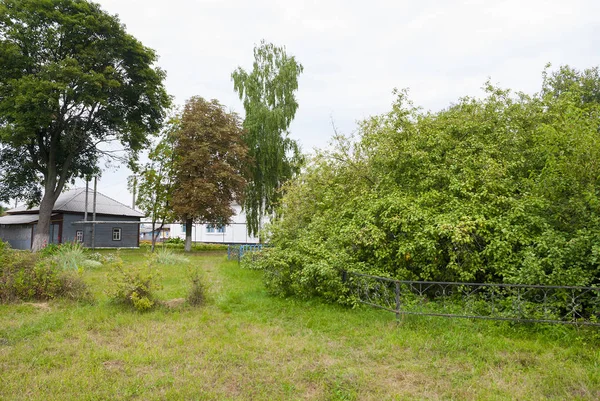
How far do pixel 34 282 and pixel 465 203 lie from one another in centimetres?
911

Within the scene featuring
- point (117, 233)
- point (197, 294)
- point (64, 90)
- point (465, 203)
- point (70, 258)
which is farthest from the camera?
point (117, 233)

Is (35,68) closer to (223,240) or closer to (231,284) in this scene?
(231,284)

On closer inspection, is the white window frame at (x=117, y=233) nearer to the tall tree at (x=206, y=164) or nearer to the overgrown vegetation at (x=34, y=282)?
the tall tree at (x=206, y=164)

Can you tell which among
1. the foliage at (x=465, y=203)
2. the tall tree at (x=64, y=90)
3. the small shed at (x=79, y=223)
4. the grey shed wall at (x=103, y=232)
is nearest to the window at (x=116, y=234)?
the small shed at (x=79, y=223)

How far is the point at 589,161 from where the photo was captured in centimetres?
630

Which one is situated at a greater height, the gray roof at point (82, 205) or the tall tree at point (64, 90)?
the tall tree at point (64, 90)

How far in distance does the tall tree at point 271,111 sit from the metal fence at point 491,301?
18.1 m

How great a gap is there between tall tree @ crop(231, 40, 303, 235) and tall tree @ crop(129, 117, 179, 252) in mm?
4977

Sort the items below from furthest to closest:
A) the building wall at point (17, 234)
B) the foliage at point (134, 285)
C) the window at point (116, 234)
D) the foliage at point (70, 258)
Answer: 1. the window at point (116, 234)
2. the building wall at point (17, 234)
3. the foliage at point (70, 258)
4. the foliage at point (134, 285)

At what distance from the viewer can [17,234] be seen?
30.5 metres

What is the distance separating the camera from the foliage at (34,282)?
8.20 m

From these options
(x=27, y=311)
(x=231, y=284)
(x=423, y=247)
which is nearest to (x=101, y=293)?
(x=27, y=311)

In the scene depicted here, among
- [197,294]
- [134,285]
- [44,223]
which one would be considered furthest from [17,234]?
[197,294]

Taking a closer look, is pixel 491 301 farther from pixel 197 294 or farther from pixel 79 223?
pixel 79 223
